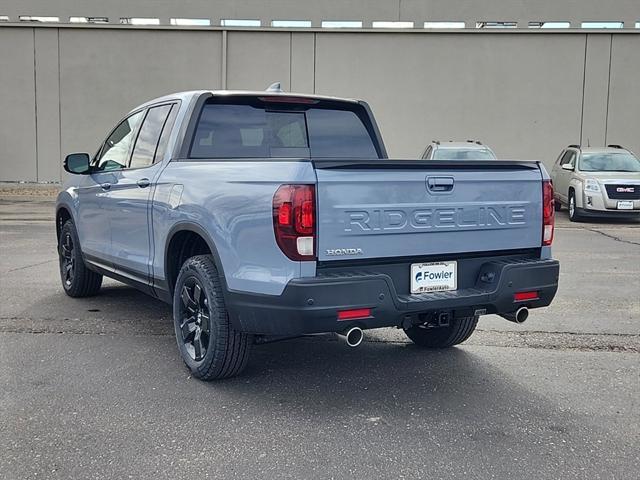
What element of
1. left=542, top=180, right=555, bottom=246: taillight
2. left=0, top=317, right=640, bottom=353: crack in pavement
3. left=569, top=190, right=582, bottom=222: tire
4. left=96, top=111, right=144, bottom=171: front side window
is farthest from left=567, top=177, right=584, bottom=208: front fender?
left=96, top=111, right=144, bottom=171: front side window

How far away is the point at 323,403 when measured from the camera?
4148mm

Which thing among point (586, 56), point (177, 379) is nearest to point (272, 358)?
point (177, 379)

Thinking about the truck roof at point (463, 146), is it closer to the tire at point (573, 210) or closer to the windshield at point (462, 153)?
the windshield at point (462, 153)

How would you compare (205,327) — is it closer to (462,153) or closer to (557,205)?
(462,153)

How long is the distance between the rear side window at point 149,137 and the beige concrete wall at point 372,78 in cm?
1608

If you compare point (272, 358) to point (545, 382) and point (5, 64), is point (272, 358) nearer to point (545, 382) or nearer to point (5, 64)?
point (545, 382)

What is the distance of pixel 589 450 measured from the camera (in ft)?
11.5

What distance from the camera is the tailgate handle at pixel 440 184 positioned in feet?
13.1

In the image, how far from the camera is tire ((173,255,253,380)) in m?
4.17

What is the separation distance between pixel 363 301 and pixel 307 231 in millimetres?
483

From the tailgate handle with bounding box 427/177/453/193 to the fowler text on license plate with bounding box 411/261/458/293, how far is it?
0.44 meters

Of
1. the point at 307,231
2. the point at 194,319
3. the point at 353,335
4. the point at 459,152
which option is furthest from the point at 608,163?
the point at 307,231

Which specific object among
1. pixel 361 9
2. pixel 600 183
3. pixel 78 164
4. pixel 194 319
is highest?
pixel 361 9

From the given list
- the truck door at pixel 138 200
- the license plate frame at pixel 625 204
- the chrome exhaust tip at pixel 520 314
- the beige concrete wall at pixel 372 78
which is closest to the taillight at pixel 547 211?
the chrome exhaust tip at pixel 520 314
